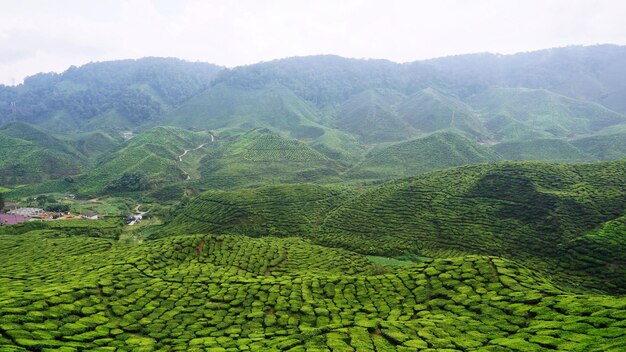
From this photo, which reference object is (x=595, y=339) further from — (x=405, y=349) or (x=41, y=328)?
(x=41, y=328)

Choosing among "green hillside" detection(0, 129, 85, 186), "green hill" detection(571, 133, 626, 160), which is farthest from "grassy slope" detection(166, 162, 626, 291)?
"green hill" detection(571, 133, 626, 160)

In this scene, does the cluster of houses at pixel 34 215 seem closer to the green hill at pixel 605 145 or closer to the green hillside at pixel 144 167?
the green hillside at pixel 144 167

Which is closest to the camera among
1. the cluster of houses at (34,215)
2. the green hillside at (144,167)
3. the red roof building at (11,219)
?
the red roof building at (11,219)

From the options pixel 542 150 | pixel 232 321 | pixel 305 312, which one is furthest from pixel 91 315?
pixel 542 150

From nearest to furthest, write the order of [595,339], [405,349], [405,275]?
[595,339]
[405,349]
[405,275]

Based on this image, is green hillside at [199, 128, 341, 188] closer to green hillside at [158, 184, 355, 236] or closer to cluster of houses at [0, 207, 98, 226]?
green hillside at [158, 184, 355, 236]

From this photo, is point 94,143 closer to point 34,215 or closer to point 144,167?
point 144,167

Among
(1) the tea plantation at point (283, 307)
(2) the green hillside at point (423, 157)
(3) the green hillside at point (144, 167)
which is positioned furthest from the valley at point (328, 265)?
(2) the green hillside at point (423, 157)
